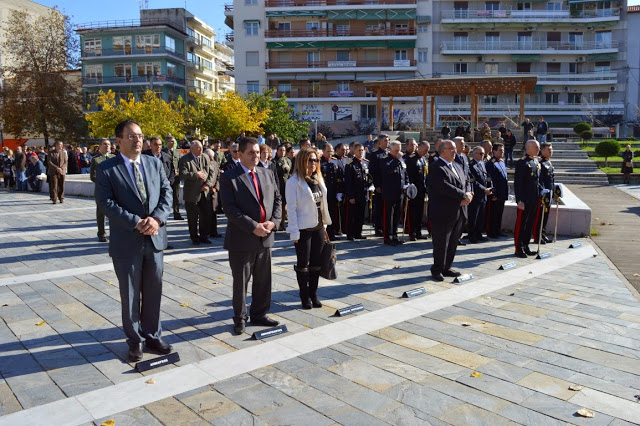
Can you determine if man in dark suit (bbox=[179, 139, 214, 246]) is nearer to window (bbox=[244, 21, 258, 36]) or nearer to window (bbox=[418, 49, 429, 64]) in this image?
window (bbox=[244, 21, 258, 36])

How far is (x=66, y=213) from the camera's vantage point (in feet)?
52.2

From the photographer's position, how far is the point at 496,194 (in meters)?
11.5

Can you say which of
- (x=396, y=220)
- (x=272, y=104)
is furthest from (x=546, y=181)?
(x=272, y=104)

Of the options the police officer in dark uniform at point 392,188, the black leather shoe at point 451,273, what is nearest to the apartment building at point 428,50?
the police officer in dark uniform at point 392,188

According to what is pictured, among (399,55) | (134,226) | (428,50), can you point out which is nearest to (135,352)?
(134,226)

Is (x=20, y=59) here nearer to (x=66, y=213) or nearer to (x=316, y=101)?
(x=316, y=101)

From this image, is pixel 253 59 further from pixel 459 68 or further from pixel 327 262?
pixel 327 262

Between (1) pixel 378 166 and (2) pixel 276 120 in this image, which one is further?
(2) pixel 276 120

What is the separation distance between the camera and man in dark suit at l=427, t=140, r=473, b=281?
26.2ft

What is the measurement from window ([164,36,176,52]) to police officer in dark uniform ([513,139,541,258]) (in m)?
56.9

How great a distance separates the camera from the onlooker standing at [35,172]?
2336 centimetres

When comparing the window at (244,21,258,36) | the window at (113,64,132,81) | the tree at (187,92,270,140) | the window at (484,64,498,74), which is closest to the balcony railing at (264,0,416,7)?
the window at (244,21,258,36)

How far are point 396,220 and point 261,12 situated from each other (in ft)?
169

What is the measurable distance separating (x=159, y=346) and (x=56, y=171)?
15175mm
